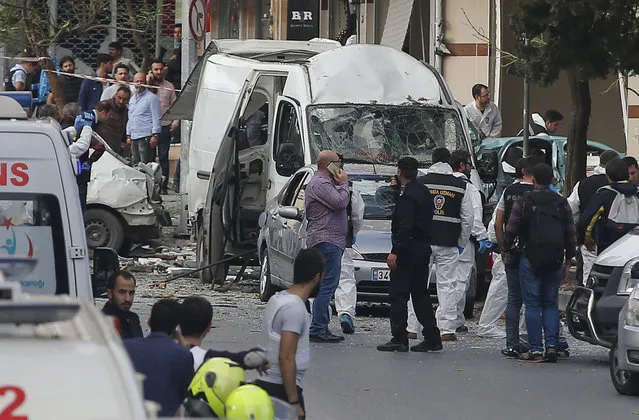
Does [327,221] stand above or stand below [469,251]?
above

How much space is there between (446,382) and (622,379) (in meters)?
1.34

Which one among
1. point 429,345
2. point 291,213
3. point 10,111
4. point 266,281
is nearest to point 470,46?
point 266,281

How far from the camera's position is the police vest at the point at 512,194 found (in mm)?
12836

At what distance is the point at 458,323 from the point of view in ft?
47.3

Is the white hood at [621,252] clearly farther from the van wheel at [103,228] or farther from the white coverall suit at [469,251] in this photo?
the van wheel at [103,228]

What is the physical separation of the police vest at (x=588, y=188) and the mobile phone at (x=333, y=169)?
104 inches

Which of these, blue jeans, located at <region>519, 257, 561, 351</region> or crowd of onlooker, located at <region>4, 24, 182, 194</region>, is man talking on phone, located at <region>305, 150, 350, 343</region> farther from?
crowd of onlooker, located at <region>4, 24, 182, 194</region>

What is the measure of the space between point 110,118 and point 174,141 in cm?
1041

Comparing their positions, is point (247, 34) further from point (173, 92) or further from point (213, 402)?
point (213, 402)

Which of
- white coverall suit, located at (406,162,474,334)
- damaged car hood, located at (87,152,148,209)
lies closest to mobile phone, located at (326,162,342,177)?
white coverall suit, located at (406,162,474,334)

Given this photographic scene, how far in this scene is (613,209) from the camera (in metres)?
13.6

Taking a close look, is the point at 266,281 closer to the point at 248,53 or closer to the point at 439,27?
the point at 248,53

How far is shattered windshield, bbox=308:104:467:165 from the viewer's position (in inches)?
664

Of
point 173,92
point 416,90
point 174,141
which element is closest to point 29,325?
point 416,90
